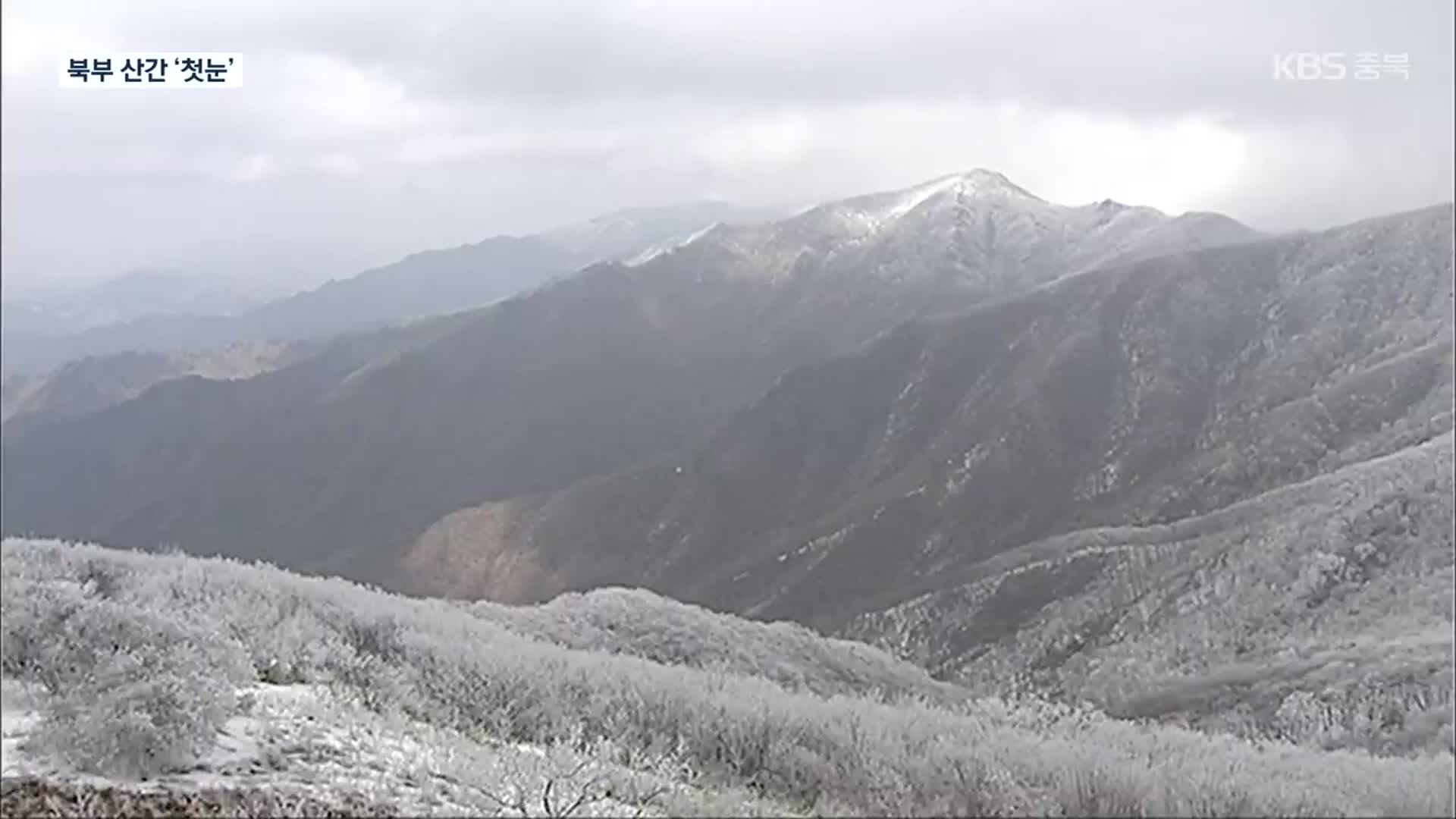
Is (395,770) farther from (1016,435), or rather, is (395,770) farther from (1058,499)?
(1016,435)

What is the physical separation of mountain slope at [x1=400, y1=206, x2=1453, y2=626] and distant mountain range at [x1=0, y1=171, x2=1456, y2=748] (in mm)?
385

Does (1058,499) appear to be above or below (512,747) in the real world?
below

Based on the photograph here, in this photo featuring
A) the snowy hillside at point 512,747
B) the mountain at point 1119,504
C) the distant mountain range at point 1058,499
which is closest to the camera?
the snowy hillside at point 512,747

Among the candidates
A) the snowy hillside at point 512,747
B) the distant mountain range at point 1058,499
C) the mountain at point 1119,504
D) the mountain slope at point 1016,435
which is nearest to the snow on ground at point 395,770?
the snowy hillside at point 512,747

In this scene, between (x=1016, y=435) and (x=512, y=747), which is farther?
(x=1016, y=435)

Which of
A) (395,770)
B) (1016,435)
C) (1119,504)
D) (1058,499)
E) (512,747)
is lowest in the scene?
(1058,499)

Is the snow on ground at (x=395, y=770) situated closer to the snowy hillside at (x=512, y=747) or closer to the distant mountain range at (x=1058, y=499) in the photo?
the snowy hillside at (x=512, y=747)

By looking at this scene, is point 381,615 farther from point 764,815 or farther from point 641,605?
point 641,605

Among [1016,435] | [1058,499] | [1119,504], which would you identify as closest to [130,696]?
[1119,504]

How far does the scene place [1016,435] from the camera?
376 feet

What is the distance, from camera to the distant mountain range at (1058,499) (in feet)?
110

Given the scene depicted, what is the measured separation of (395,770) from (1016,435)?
112262 mm

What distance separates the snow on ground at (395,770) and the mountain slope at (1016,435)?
69280 mm

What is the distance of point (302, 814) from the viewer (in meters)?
5.83
